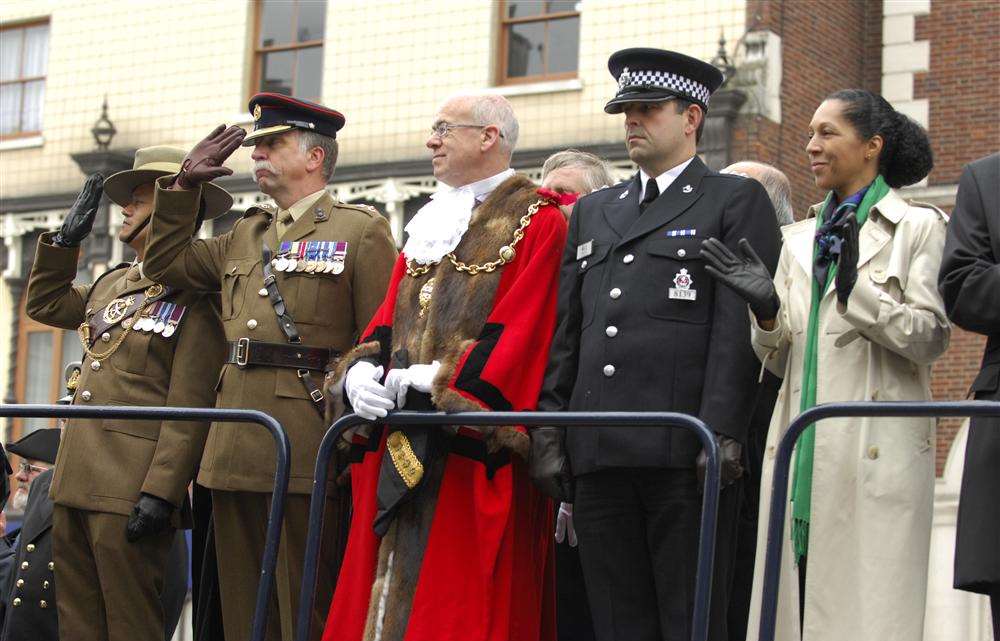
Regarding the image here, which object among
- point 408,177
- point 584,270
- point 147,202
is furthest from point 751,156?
point 584,270

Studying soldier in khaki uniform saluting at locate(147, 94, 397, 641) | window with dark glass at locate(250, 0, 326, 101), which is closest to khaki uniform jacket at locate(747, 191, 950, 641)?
soldier in khaki uniform saluting at locate(147, 94, 397, 641)

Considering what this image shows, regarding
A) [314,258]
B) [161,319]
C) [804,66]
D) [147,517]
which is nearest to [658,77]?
[314,258]

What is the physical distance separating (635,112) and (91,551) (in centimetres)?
260

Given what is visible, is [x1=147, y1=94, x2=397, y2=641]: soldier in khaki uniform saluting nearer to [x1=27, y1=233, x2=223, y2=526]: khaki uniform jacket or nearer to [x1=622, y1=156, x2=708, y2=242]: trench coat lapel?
[x1=27, y1=233, x2=223, y2=526]: khaki uniform jacket

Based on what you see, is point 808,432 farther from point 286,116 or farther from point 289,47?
point 289,47

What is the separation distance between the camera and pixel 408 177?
15336 millimetres

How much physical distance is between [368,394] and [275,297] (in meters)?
0.97

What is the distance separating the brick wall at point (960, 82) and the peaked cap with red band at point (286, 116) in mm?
10441

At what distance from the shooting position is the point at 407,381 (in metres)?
5.27

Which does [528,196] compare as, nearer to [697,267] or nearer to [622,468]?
[697,267]

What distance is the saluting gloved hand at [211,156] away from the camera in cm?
602

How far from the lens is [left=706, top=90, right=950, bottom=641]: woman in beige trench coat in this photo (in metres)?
4.73

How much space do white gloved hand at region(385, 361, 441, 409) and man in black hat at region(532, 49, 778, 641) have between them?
364 millimetres

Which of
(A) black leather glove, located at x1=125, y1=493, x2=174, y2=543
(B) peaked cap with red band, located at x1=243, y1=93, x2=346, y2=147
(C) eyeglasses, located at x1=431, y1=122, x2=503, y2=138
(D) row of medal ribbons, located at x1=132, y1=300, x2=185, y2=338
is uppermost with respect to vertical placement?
(B) peaked cap with red band, located at x1=243, y1=93, x2=346, y2=147
